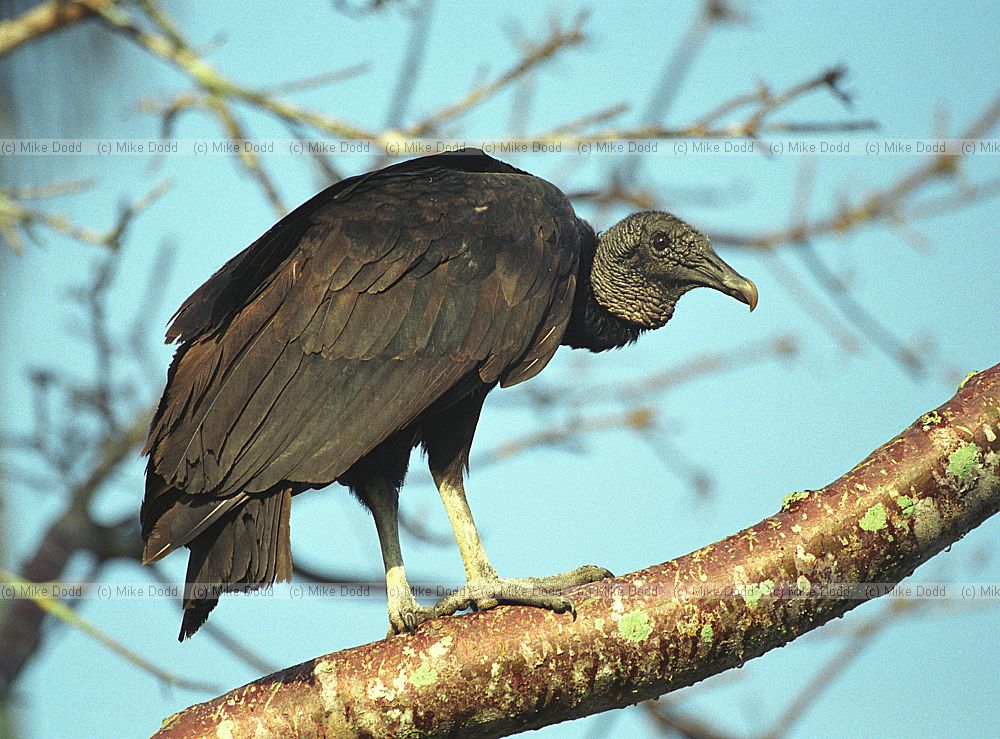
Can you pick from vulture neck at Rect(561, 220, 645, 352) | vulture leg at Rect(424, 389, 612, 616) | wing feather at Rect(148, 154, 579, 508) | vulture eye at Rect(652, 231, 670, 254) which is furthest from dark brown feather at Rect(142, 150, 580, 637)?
vulture eye at Rect(652, 231, 670, 254)

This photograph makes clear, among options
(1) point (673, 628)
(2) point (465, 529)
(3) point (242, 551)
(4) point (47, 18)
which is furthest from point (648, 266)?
(4) point (47, 18)

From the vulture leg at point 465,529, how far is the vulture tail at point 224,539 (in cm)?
49

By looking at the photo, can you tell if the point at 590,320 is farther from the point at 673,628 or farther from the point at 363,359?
the point at 673,628

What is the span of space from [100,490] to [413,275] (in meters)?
3.68

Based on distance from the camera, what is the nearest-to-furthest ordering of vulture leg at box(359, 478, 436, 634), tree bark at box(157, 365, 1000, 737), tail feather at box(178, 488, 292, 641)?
tree bark at box(157, 365, 1000, 737), tail feather at box(178, 488, 292, 641), vulture leg at box(359, 478, 436, 634)

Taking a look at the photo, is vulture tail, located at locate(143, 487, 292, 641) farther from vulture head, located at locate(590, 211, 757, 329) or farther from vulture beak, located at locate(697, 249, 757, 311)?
vulture beak, located at locate(697, 249, 757, 311)

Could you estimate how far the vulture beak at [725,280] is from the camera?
3600 mm

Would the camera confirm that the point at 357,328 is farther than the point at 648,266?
No

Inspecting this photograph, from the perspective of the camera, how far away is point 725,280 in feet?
12.2

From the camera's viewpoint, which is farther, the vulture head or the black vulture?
the vulture head

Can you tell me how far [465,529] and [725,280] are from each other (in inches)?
47.1

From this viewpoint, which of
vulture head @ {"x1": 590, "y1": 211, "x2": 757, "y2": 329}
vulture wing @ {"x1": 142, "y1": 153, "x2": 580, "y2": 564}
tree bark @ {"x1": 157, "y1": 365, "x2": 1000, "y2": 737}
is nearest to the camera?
tree bark @ {"x1": 157, "y1": 365, "x2": 1000, "y2": 737}

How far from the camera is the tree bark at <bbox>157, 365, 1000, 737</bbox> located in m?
2.59

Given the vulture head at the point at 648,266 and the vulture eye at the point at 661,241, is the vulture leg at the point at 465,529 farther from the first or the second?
the vulture eye at the point at 661,241
